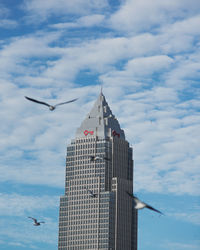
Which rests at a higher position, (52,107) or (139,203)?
(52,107)

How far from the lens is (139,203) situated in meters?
127

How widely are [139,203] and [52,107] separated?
194ft

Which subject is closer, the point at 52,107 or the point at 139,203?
the point at 139,203

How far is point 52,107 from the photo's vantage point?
180 meters
